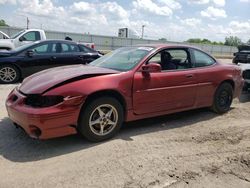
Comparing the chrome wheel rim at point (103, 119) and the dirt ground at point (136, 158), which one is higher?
the chrome wheel rim at point (103, 119)

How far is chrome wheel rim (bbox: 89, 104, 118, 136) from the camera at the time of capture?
435 centimetres

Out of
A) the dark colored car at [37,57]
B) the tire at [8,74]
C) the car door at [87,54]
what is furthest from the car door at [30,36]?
the tire at [8,74]

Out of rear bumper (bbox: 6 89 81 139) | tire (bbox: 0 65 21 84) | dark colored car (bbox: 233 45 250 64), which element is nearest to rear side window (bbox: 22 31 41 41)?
tire (bbox: 0 65 21 84)

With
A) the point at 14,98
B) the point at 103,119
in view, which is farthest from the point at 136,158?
the point at 14,98

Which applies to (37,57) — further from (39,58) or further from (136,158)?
(136,158)

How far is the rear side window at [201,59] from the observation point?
579 centimetres

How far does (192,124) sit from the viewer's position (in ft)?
18.1

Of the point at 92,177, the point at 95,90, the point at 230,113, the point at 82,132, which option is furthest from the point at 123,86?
the point at 230,113

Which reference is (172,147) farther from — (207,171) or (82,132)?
(82,132)

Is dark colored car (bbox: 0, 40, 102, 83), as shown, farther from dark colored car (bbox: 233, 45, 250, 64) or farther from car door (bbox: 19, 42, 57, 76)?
dark colored car (bbox: 233, 45, 250, 64)

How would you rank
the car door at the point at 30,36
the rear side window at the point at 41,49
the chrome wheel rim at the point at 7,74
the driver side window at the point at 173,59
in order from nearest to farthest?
the driver side window at the point at 173,59
the chrome wheel rim at the point at 7,74
the rear side window at the point at 41,49
the car door at the point at 30,36

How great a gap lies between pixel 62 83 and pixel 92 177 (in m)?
1.41

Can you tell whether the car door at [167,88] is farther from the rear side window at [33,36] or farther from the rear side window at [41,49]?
the rear side window at [33,36]

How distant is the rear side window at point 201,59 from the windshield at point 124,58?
1064 mm
